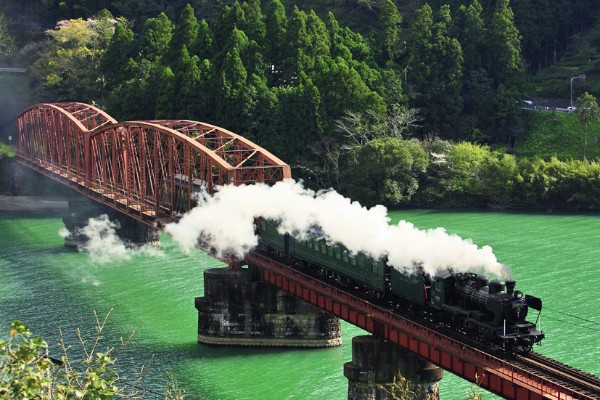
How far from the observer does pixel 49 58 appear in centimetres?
13912

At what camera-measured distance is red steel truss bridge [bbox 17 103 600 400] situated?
36.3 metres

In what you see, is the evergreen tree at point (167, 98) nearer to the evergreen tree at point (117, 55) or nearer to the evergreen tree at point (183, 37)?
the evergreen tree at point (183, 37)

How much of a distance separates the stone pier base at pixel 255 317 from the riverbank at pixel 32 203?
61418mm

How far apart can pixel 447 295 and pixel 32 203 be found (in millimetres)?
87513

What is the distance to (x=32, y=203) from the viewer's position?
396 ft

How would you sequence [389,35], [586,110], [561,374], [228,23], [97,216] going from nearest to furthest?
[561,374] < [97,216] < [586,110] < [228,23] < [389,35]

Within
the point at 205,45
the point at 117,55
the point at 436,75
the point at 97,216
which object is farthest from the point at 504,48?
the point at 97,216

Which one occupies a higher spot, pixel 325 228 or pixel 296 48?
pixel 296 48

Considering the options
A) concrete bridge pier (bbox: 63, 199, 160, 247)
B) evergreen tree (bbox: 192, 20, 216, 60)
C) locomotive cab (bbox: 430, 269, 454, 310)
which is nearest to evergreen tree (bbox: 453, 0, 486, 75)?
evergreen tree (bbox: 192, 20, 216, 60)

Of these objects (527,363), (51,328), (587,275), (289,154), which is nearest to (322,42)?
(289,154)

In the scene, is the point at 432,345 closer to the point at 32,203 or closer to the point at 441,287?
the point at 441,287

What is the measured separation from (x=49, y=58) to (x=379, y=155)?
175 ft

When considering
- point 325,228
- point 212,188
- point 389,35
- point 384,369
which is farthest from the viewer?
point 389,35

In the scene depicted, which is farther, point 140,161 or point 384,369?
point 140,161
